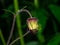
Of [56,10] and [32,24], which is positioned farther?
[56,10]

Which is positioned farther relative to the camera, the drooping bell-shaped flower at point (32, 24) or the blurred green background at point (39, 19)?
the blurred green background at point (39, 19)

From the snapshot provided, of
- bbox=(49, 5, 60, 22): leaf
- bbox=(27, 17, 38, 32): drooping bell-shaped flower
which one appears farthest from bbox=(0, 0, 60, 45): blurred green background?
bbox=(27, 17, 38, 32): drooping bell-shaped flower

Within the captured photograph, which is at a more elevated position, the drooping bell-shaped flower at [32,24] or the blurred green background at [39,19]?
the drooping bell-shaped flower at [32,24]

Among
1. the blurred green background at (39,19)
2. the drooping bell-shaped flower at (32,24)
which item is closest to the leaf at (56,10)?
the blurred green background at (39,19)

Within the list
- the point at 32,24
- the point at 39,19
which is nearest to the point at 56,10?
the point at 39,19

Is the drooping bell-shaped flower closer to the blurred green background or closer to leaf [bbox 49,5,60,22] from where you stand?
the blurred green background

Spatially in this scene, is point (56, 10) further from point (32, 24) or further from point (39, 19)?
point (32, 24)

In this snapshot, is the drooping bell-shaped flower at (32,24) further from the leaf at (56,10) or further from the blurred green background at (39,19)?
the leaf at (56,10)

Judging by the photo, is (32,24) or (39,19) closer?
(32,24)
